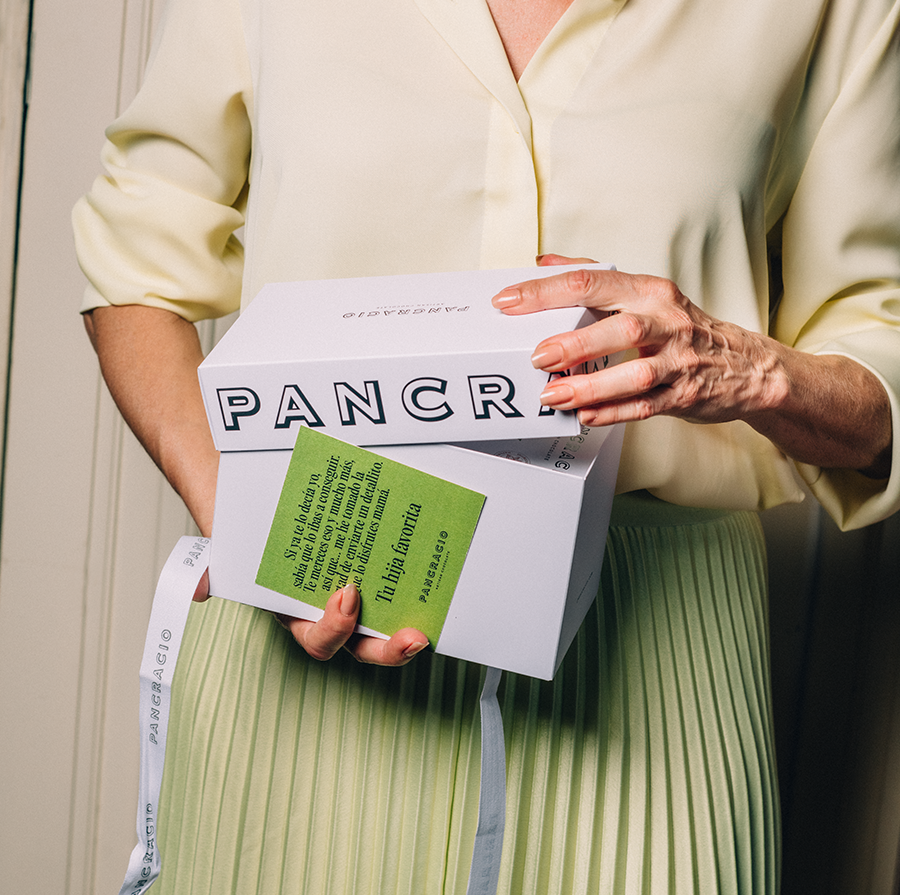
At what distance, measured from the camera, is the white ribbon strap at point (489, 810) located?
0.54m

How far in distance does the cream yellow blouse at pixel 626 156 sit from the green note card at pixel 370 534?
19cm

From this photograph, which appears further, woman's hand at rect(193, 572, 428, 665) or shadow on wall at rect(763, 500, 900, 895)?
shadow on wall at rect(763, 500, 900, 895)

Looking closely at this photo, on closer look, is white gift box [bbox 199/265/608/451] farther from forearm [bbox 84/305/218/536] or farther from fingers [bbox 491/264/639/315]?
forearm [bbox 84/305/218/536]

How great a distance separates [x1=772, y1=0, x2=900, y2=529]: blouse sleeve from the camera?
0.65 m

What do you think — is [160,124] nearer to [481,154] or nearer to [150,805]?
[481,154]

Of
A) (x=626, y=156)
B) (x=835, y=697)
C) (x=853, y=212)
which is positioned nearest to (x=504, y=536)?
(x=626, y=156)

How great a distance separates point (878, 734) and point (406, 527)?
30.3 inches

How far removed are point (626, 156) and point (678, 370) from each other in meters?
0.22

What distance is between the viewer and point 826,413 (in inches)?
22.5

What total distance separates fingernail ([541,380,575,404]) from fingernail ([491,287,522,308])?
53 millimetres

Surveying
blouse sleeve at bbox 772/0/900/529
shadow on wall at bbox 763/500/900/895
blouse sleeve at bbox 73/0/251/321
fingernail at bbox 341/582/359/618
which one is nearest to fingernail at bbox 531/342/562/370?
fingernail at bbox 341/582/359/618

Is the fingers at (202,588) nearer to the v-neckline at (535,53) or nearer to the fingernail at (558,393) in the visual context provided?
the fingernail at (558,393)

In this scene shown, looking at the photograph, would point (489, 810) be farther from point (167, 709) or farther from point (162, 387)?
point (162, 387)

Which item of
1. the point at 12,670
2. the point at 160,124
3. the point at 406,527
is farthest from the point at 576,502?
the point at 12,670
